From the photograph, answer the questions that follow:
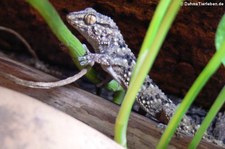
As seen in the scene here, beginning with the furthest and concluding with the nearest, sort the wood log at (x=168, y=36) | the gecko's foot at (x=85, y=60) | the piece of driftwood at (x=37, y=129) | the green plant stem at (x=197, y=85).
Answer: the wood log at (x=168, y=36)
the gecko's foot at (x=85, y=60)
the green plant stem at (x=197, y=85)
the piece of driftwood at (x=37, y=129)

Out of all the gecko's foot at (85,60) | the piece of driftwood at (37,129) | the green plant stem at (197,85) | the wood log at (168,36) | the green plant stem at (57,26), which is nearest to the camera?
the piece of driftwood at (37,129)

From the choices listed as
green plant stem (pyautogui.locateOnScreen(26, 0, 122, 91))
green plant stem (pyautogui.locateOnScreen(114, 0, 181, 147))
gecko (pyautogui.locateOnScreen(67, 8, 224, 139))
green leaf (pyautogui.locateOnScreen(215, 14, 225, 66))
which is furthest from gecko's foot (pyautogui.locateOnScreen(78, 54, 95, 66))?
green leaf (pyautogui.locateOnScreen(215, 14, 225, 66))

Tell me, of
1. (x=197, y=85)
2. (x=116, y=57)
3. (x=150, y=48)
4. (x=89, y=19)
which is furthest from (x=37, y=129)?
(x=116, y=57)

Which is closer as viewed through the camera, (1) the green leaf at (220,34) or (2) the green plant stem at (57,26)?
(1) the green leaf at (220,34)

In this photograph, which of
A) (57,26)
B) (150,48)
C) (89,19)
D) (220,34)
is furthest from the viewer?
(89,19)

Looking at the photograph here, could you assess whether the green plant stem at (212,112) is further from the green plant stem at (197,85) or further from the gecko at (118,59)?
the gecko at (118,59)

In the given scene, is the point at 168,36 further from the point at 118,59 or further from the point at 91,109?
the point at 91,109

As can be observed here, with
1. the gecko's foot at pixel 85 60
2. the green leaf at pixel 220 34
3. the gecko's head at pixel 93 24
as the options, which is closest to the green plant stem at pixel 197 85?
the green leaf at pixel 220 34
